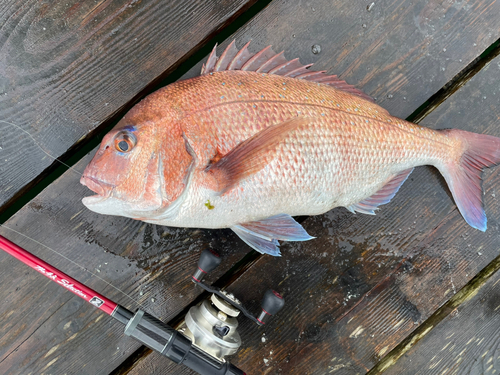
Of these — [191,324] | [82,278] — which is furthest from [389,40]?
[82,278]

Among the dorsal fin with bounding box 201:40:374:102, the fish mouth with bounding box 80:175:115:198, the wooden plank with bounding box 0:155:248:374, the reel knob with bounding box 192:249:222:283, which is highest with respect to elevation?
the dorsal fin with bounding box 201:40:374:102

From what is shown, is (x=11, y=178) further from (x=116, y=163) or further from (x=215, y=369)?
(x=215, y=369)

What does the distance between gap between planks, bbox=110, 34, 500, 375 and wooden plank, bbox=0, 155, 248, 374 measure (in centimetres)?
6

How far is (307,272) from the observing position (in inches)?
59.9

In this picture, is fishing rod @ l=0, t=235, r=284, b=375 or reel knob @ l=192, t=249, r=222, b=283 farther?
reel knob @ l=192, t=249, r=222, b=283

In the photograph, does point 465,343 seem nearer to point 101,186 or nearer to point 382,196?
point 382,196

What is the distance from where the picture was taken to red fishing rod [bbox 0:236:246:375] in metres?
1.14

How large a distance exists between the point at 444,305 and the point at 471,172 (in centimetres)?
68

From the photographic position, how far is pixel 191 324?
126cm

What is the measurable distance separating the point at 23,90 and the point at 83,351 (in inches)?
49.9

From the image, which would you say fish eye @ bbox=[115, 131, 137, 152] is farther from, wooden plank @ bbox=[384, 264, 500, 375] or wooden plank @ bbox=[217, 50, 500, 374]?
wooden plank @ bbox=[384, 264, 500, 375]

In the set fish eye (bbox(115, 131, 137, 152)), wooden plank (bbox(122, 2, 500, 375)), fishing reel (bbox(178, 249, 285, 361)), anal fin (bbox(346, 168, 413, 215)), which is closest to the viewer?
fish eye (bbox(115, 131, 137, 152))

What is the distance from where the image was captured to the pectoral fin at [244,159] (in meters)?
1.10

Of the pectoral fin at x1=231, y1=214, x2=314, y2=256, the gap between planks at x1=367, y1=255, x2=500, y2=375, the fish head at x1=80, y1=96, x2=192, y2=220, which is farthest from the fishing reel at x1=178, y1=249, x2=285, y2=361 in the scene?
the gap between planks at x1=367, y1=255, x2=500, y2=375
